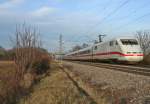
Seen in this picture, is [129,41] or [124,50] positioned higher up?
[129,41]

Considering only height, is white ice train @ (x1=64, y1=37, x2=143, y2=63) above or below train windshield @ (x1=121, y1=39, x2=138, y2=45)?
below

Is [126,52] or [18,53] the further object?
[126,52]

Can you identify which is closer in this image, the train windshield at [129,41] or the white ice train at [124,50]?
the white ice train at [124,50]

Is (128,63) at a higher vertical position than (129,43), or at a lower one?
lower

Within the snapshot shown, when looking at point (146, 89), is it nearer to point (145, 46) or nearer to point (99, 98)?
point (99, 98)

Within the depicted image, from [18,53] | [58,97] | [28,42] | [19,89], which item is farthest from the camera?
[28,42]

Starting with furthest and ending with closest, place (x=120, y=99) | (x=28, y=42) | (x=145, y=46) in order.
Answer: (x=145, y=46)
(x=28, y=42)
(x=120, y=99)

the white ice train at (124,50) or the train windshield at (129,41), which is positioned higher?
the train windshield at (129,41)

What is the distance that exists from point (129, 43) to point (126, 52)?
1856mm

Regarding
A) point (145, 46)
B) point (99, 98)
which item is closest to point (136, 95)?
point (99, 98)

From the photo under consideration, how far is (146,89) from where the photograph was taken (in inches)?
359

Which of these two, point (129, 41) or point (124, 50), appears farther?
point (129, 41)

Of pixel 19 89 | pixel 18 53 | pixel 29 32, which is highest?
A: pixel 29 32

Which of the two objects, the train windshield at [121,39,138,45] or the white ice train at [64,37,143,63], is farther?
the train windshield at [121,39,138,45]
